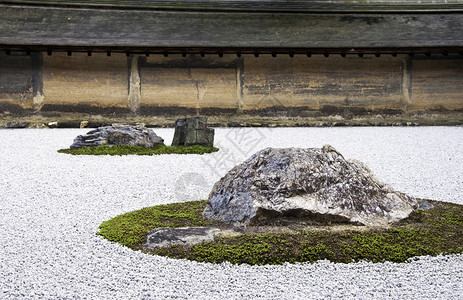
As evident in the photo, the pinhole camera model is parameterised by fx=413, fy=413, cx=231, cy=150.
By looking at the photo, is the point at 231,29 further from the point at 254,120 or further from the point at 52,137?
the point at 52,137

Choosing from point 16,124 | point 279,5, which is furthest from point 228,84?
point 16,124

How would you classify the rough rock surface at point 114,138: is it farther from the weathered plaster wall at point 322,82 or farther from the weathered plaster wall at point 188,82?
the weathered plaster wall at point 322,82

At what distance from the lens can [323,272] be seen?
2725mm

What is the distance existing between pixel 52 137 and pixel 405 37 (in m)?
14.0

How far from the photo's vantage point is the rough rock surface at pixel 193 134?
9.41 meters

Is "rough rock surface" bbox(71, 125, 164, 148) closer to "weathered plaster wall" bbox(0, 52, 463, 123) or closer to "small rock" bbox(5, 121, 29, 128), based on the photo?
"weathered plaster wall" bbox(0, 52, 463, 123)

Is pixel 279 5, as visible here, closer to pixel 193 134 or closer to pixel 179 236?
pixel 193 134

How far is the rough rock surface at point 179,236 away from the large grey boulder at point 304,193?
31cm

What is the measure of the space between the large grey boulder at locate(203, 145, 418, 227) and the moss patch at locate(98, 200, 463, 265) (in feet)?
0.60

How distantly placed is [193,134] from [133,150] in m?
1.43

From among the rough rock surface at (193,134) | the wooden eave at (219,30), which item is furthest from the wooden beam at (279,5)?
the rough rock surface at (193,134)

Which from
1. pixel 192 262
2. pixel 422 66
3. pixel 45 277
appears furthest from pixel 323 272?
pixel 422 66

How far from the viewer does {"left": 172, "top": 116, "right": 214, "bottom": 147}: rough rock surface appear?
370 inches

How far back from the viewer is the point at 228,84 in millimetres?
16141
